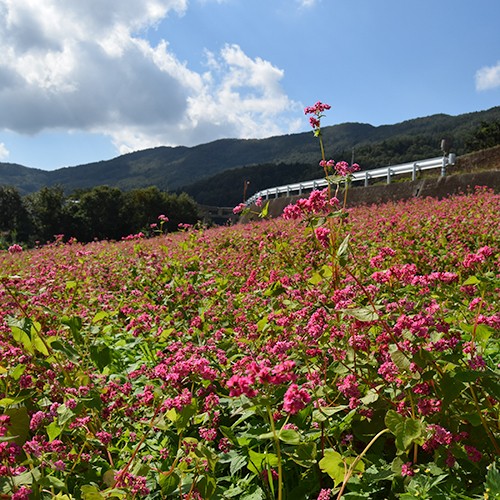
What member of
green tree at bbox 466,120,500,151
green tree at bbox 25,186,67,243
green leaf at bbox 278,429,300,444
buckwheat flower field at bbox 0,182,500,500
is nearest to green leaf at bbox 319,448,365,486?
buckwheat flower field at bbox 0,182,500,500

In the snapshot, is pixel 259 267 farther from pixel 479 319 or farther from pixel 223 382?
pixel 479 319

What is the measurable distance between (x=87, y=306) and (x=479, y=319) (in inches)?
168

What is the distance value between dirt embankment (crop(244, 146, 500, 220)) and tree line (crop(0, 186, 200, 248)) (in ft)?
91.3

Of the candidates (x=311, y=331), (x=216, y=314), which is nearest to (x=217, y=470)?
(x=311, y=331)

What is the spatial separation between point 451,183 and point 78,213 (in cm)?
4056

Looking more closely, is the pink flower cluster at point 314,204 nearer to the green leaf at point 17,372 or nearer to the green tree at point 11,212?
the green leaf at point 17,372

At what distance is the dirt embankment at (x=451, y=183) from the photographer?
15.8 meters

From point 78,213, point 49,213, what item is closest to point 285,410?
point 49,213

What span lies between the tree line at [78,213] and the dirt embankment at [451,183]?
91.3 ft

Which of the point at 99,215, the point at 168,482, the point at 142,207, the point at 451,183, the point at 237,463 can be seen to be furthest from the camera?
the point at 142,207

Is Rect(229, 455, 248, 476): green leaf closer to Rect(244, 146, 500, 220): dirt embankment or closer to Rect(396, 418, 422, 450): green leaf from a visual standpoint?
Rect(396, 418, 422, 450): green leaf

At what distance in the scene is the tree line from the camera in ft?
150

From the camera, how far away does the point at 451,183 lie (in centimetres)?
1683

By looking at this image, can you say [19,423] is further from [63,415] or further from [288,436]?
[288,436]
